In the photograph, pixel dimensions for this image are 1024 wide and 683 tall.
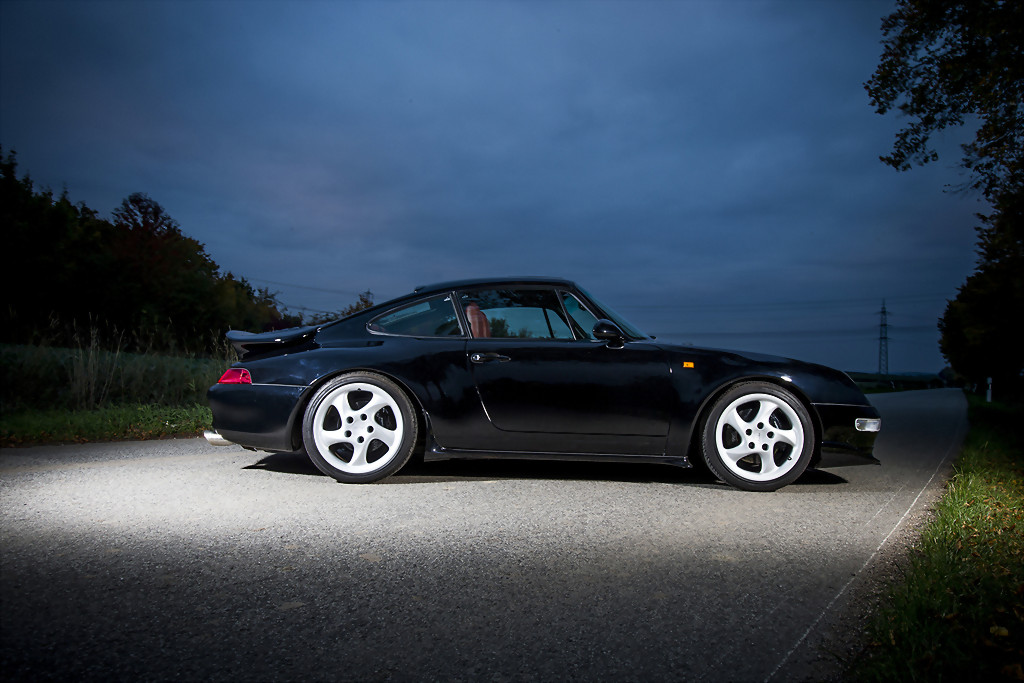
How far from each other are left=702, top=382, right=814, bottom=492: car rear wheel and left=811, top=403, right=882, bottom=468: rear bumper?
0.11 meters

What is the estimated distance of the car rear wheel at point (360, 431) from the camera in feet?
16.6

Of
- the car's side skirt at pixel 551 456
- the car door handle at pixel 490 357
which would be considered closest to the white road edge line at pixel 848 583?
the car's side skirt at pixel 551 456

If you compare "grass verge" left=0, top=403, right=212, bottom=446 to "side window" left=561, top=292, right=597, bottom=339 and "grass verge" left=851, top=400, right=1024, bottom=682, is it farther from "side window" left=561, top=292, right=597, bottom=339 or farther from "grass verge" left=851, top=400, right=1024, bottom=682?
"grass verge" left=851, top=400, right=1024, bottom=682

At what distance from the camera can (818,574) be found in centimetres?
323

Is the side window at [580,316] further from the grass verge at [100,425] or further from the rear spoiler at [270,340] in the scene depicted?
the grass verge at [100,425]

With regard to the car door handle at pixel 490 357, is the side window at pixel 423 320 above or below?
above

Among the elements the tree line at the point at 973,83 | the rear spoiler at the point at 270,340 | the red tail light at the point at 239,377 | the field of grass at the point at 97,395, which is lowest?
the field of grass at the point at 97,395

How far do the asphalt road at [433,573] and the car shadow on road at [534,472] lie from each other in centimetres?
5

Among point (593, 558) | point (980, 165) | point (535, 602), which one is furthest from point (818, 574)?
point (980, 165)

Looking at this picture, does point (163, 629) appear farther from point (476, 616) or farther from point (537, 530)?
point (537, 530)

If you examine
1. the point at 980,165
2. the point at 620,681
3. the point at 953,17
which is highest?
the point at 953,17

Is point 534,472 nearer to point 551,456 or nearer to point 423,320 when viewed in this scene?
point 551,456

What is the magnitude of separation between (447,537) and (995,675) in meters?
2.35

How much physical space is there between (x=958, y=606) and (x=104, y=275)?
2932cm
